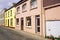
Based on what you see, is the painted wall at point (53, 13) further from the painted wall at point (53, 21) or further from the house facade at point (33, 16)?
the house facade at point (33, 16)

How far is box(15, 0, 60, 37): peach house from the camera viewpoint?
20591mm

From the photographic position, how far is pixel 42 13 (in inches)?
945

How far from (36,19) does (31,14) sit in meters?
2.13

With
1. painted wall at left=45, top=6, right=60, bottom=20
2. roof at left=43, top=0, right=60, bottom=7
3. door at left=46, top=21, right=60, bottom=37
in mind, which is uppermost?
roof at left=43, top=0, right=60, bottom=7

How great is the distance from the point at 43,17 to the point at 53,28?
2999 millimetres

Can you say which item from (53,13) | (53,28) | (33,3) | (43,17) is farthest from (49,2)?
(33,3)

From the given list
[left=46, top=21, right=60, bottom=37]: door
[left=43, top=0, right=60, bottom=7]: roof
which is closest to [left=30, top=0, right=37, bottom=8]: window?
[left=43, top=0, right=60, bottom=7]: roof

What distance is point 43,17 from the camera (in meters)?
23.5

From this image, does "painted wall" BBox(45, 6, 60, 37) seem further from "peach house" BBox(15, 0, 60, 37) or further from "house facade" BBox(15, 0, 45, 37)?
"house facade" BBox(15, 0, 45, 37)

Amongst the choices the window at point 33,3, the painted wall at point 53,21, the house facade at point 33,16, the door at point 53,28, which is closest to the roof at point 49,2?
the painted wall at point 53,21

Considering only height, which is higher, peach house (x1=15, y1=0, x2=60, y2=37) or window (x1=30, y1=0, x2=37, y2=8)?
window (x1=30, y1=0, x2=37, y2=8)

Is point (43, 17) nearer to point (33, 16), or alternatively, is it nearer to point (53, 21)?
point (53, 21)

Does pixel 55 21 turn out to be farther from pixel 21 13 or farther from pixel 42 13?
pixel 21 13

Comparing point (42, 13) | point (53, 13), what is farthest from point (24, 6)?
point (53, 13)
